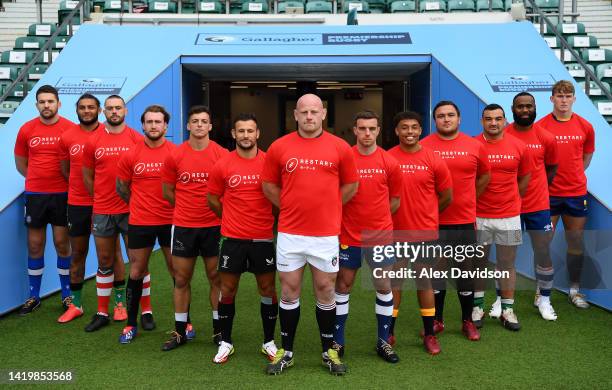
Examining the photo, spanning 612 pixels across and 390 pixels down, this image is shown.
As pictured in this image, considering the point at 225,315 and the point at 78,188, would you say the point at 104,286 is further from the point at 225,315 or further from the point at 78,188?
the point at 225,315

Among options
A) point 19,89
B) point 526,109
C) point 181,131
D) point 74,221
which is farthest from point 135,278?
point 19,89

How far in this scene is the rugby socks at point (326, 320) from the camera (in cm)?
372

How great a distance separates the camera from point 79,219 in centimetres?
490

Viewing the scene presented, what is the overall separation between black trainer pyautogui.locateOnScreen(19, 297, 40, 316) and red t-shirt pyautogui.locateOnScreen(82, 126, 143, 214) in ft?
3.79

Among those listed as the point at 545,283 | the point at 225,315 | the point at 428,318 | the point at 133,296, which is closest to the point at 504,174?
the point at 545,283

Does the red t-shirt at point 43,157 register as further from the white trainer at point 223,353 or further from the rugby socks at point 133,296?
the white trainer at point 223,353

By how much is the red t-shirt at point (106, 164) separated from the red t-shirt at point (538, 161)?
9.66 ft

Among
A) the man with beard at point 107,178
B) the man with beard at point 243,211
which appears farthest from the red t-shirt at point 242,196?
the man with beard at point 107,178

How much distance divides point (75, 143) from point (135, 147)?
699 millimetres

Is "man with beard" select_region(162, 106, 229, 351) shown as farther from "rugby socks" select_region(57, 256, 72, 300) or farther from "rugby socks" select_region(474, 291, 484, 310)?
"rugby socks" select_region(474, 291, 484, 310)

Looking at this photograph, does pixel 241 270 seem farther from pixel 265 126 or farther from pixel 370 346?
pixel 265 126

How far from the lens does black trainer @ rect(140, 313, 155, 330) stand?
471cm

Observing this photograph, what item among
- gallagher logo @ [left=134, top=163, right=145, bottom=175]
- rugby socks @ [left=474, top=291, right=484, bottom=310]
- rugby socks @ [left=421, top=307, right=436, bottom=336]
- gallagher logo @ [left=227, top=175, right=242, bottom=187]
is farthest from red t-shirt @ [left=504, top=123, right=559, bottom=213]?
gallagher logo @ [left=134, top=163, right=145, bottom=175]

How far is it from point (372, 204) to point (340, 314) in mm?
739
